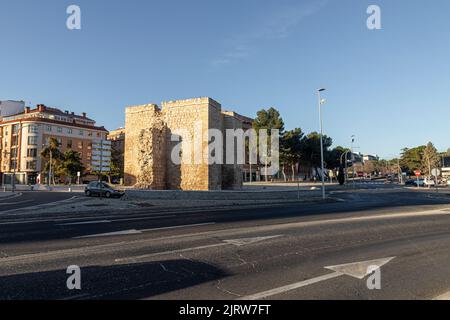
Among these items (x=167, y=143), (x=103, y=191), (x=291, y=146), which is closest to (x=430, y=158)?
(x=291, y=146)

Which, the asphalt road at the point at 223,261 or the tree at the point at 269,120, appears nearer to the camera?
the asphalt road at the point at 223,261

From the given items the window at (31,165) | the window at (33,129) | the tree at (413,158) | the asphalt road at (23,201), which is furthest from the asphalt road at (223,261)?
the tree at (413,158)

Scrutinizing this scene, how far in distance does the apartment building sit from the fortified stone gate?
3805 cm

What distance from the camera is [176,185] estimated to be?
3212cm

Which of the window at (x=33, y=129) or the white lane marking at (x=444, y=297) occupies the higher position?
the window at (x=33, y=129)

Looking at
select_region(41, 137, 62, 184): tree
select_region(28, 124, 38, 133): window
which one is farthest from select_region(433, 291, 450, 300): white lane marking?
select_region(28, 124, 38, 133): window

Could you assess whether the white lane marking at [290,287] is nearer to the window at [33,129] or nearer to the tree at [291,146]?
the tree at [291,146]

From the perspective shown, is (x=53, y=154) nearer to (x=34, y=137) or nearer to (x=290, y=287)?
(x=34, y=137)

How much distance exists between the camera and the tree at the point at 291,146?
63.2 m

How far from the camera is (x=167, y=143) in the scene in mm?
33062

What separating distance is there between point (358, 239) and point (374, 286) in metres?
3.96

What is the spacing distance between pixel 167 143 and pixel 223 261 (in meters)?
28.1

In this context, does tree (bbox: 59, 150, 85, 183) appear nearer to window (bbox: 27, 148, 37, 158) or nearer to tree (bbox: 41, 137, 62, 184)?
tree (bbox: 41, 137, 62, 184)

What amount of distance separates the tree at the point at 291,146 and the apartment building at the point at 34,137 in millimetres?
43529
